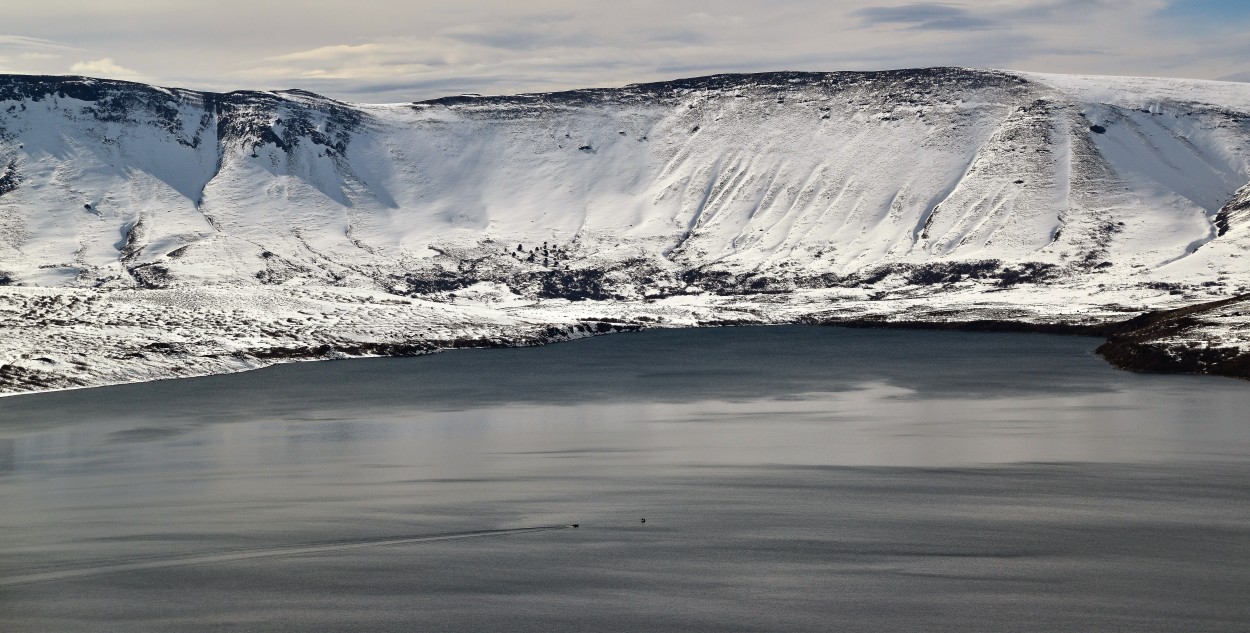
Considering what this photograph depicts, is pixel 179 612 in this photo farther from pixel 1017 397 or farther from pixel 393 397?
pixel 1017 397

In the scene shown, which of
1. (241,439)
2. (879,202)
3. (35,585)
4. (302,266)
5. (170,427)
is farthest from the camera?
(879,202)

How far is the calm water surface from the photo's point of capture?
22.5 metres

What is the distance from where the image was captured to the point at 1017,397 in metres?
59.6

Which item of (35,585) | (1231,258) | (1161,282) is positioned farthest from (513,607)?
(1231,258)

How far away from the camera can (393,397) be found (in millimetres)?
63500

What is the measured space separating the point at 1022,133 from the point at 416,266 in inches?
3733

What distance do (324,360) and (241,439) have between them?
39859 millimetres

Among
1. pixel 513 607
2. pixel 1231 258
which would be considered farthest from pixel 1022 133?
pixel 513 607

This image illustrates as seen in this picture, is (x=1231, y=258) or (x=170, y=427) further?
(x=1231, y=258)

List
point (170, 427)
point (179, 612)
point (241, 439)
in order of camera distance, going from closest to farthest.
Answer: point (179, 612)
point (241, 439)
point (170, 427)

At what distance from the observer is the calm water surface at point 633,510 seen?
2248 centimetres

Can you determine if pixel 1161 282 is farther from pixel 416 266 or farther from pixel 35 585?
pixel 35 585

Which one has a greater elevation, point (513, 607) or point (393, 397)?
point (513, 607)

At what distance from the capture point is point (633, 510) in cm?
3153
